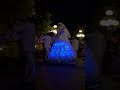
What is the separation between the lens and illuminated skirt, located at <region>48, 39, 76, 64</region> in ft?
55.2

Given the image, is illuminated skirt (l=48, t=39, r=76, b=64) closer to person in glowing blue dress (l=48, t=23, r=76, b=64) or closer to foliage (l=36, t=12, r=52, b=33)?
person in glowing blue dress (l=48, t=23, r=76, b=64)

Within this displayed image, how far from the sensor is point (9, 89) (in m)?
9.17

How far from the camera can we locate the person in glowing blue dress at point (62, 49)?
16797 millimetres

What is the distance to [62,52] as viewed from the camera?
659 inches

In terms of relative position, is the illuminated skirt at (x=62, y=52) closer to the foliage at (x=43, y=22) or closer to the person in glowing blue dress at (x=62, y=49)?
the person in glowing blue dress at (x=62, y=49)

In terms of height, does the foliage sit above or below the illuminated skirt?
above

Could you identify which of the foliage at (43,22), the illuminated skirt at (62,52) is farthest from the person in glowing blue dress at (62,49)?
the foliage at (43,22)

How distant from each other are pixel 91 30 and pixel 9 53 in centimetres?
849

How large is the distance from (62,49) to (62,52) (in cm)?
16

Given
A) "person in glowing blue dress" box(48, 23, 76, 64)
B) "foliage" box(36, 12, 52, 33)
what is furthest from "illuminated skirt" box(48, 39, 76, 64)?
"foliage" box(36, 12, 52, 33)

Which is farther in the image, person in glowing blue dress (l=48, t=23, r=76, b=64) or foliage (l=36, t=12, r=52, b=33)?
foliage (l=36, t=12, r=52, b=33)

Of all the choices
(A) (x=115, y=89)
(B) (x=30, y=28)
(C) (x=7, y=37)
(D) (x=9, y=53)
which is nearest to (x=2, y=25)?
(C) (x=7, y=37)

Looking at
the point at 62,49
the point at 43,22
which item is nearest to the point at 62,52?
the point at 62,49

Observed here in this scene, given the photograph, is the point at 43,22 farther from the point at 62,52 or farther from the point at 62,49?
the point at 62,52
